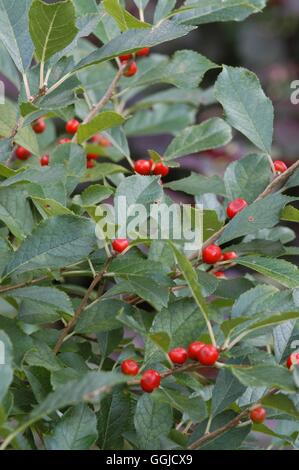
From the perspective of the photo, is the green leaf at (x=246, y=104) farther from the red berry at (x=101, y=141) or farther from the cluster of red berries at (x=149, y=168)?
the red berry at (x=101, y=141)

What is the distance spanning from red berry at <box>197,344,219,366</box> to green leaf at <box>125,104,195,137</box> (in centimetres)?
69

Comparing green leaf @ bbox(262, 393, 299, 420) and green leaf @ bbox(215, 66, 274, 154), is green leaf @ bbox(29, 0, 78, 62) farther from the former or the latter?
green leaf @ bbox(262, 393, 299, 420)

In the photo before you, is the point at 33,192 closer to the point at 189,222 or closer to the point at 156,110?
the point at 189,222

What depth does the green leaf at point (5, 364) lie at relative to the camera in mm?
662

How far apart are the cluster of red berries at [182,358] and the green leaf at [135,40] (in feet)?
0.95

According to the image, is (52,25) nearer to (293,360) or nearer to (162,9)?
(162,9)

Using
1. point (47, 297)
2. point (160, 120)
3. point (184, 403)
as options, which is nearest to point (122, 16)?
point (47, 297)

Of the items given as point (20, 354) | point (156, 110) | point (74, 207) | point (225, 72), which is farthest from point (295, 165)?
point (156, 110)

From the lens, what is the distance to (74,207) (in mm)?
906

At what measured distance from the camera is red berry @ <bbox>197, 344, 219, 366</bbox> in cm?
75

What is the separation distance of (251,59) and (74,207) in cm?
249

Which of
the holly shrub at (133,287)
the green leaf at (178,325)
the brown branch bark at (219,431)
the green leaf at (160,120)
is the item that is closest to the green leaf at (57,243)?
the holly shrub at (133,287)

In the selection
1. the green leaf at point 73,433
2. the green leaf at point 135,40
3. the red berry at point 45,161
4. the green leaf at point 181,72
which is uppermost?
the green leaf at point 135,40

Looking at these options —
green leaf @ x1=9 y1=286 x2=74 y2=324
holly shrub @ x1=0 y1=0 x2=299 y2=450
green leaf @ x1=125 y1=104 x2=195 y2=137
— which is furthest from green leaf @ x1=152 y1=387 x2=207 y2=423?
green leaf @ x1=125 y1=104 x2=195 y2=137
